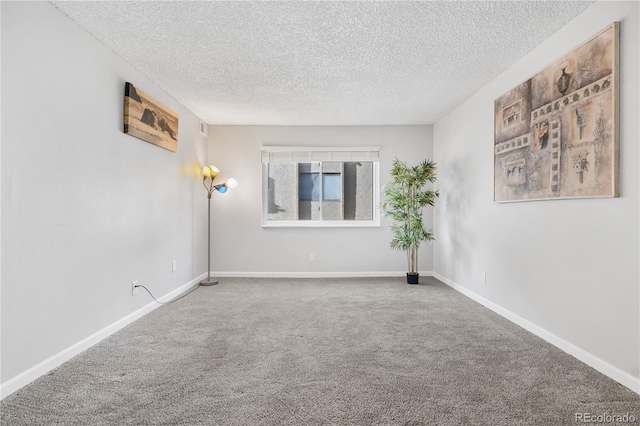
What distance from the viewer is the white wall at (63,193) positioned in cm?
189

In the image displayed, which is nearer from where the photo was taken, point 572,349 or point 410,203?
point 572,349

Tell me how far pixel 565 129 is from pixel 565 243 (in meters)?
0.80

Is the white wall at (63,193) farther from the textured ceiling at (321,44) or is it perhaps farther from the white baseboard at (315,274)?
the white baseboard at (315,274)

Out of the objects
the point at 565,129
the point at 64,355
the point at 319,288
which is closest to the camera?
the point at 64,355

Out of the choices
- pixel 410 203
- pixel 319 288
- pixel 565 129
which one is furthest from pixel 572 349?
pixel 319 288

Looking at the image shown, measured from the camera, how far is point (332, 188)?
5441 mm

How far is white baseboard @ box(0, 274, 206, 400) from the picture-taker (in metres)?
1.84

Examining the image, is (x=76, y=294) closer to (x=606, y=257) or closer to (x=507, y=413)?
(x=507, y=413)

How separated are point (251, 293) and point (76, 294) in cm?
203

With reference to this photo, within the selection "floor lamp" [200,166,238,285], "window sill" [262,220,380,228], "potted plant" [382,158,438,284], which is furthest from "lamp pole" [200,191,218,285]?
"potted plant" [382,158,438,284]

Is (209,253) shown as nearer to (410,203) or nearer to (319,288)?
(319,288)

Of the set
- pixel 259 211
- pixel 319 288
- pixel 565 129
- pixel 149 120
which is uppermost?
pixel 149 120

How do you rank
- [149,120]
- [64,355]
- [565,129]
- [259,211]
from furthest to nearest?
[259,211] < [149,120] < [565,129] < [64,355]

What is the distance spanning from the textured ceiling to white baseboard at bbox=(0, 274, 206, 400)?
7.30ft
